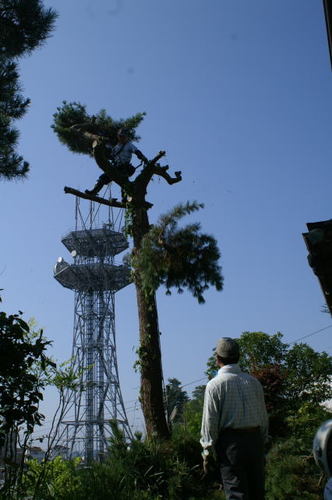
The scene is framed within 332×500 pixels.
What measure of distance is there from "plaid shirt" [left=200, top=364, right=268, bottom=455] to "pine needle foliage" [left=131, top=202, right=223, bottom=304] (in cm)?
450

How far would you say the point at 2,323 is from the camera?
4.36m

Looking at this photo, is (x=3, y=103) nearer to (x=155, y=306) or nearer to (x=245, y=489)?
(x=155, y=306)

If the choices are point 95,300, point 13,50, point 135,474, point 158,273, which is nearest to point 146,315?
point 158,273

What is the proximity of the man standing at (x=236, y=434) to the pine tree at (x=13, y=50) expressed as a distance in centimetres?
558

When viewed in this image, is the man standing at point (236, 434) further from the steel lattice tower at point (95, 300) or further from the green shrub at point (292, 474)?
the steel lattice tower at point (95, 300)

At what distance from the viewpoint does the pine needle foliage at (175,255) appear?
8.01 meters

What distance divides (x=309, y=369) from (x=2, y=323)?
42.2 feet

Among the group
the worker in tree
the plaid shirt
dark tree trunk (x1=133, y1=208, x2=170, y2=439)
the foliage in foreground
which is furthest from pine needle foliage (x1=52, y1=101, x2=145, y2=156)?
the plaid shirt

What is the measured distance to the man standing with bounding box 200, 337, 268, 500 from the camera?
3291mm

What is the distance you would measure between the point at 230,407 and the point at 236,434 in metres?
0.17

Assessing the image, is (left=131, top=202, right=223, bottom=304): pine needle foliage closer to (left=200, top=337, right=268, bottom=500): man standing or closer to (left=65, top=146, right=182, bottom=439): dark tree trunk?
(left=65, top=146, right=182, bottom=439): dark tree trunk

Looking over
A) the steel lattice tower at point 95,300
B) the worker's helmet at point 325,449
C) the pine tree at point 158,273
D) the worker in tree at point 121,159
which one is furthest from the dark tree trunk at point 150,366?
the steel lattice tower at point 95,300

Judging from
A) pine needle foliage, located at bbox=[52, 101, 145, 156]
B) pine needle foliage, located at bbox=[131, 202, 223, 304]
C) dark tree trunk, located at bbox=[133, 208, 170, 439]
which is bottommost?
dark tree trunk, located at bbox=[133, 208, 170, 439]

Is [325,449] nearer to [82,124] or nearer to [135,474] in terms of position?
[135,474]
